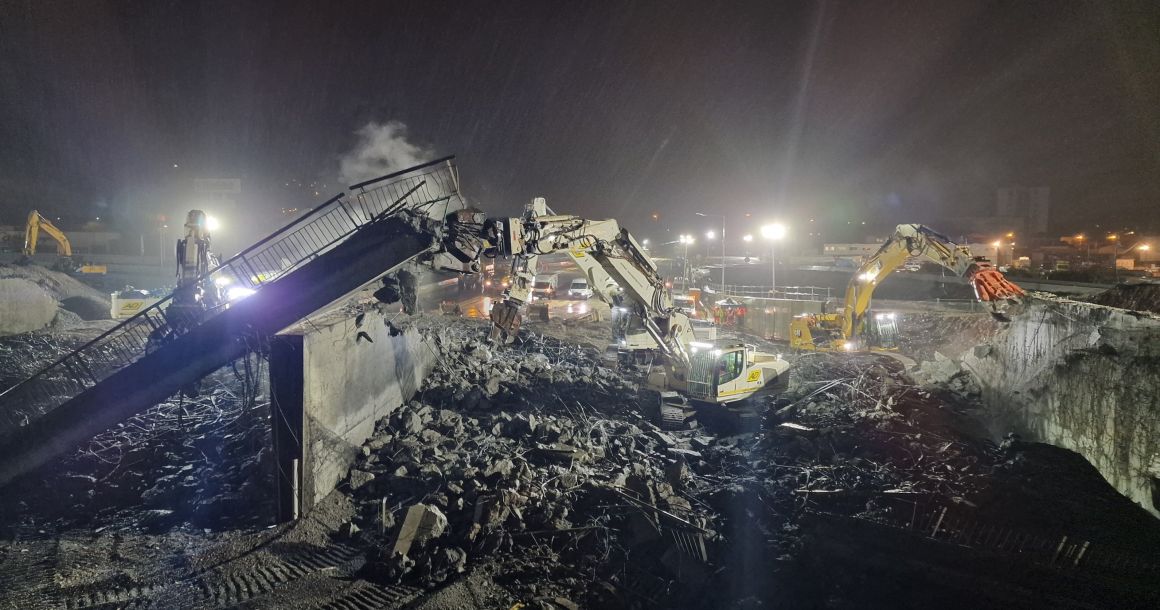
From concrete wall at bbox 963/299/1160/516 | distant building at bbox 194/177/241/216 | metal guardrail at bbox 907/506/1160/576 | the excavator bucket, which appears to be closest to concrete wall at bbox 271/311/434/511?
metal guardrail at bbox 907/506/1160/576

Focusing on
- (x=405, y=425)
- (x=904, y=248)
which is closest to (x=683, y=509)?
(x=405, y=425)

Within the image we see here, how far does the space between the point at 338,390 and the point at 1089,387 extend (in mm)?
13005

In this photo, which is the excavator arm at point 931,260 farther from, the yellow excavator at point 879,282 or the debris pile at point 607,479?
the debris pile at point 607,479

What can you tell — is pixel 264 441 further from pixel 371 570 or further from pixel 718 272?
pixel 718 272

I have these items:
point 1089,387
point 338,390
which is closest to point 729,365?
point 1089,387

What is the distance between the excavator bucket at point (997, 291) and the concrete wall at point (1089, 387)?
1.59 ft

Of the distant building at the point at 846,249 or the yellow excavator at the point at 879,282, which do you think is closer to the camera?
the yellow excavator at the point at 879,282

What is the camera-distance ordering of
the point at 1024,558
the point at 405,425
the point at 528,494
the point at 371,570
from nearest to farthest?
the point at 371,570, the point at 1024,558, the point at 528,494, the point at 405,425

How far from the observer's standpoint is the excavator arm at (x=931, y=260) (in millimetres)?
13430

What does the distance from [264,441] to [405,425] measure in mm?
2228

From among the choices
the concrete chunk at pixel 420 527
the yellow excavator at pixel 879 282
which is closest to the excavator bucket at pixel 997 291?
the yellow excavator at pixel 879 282

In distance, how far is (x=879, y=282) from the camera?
58.9 feet

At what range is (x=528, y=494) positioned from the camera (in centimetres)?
789

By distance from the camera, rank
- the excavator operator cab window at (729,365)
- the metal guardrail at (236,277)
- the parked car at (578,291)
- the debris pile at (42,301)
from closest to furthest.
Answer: the metal guardrail at (236,277)
the excavator operator cab window at (729,365)
the debris pile at (42,301)
the parked car at (578,291)
